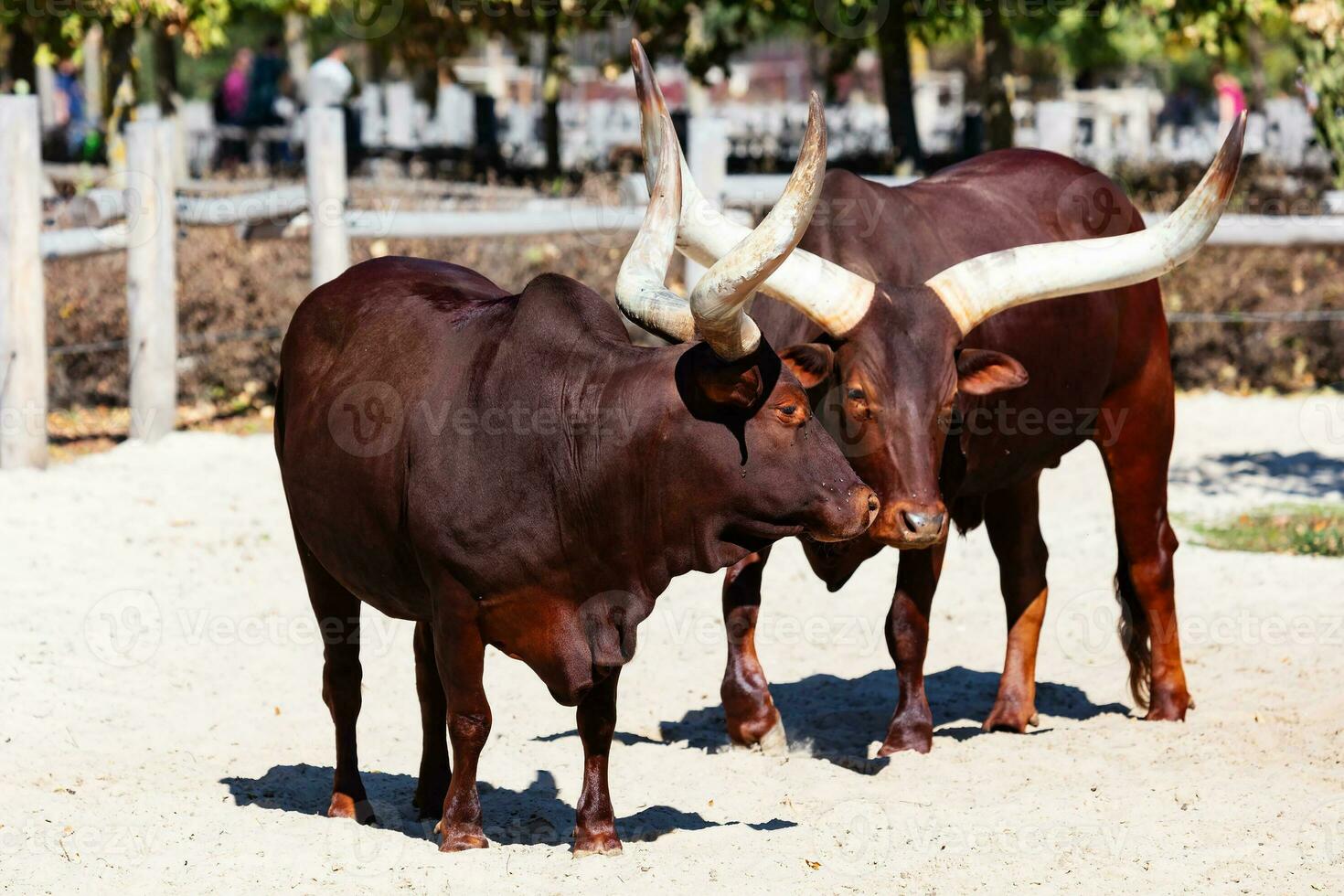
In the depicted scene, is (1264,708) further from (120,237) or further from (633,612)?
(120,237)

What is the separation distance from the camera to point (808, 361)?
4.79 m

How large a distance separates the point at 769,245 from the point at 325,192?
23.6ft

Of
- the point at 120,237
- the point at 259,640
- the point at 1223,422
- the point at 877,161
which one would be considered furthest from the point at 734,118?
the point at 259,640

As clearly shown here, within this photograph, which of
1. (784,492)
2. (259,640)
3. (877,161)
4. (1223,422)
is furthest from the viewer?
(877,161)

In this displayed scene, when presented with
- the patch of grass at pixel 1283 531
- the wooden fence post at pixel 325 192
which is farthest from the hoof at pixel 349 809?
the wooden fence post at pixel 325 192

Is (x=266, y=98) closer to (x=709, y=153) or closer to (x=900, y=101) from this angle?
(x=900, y=101)

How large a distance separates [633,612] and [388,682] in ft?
8.48

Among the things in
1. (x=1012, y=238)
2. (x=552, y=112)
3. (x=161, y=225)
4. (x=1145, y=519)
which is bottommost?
(x=1145, y=519)

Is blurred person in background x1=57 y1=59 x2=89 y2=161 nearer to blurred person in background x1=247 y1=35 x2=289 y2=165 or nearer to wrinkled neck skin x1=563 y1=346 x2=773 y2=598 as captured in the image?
blurred person in background x1=247 y1=35 x2=289 y2=165

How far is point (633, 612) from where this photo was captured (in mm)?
4211

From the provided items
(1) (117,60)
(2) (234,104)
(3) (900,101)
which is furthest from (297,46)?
(3) (900,101)

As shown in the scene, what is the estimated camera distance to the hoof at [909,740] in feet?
18.8

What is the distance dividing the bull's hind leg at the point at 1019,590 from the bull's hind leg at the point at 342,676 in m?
2.35

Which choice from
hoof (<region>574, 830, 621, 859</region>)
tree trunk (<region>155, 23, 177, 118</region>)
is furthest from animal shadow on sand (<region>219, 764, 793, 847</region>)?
tree trunk (<region>155, 23, 177, 118</region>)
